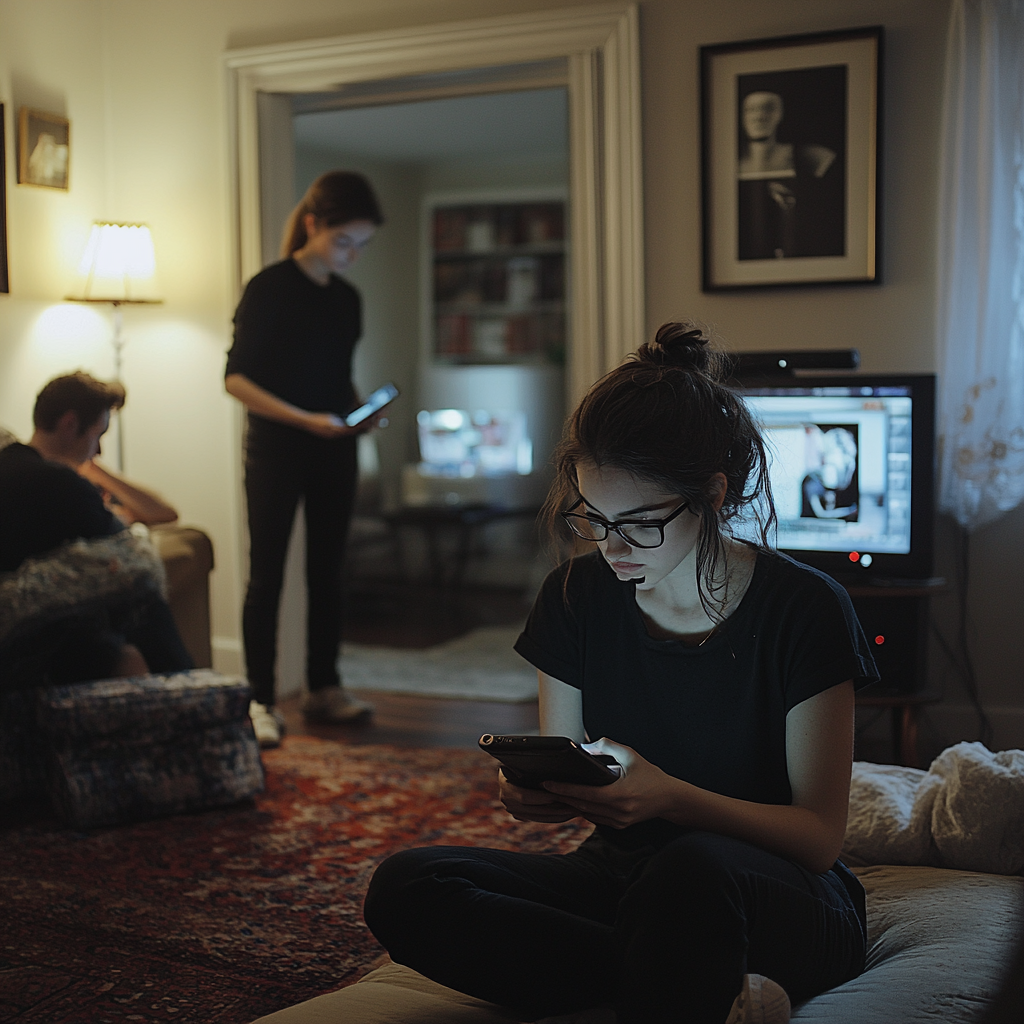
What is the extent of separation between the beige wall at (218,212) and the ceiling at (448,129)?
1876 mm

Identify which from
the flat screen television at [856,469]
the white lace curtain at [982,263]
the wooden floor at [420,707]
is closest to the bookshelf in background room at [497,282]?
the wooden floor at [420,707]

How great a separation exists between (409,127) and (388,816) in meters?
4.82

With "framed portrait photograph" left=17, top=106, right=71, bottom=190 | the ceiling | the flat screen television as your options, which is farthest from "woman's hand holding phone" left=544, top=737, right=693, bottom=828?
the ceiling

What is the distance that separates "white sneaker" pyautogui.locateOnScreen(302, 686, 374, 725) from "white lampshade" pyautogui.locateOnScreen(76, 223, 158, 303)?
1422 mm

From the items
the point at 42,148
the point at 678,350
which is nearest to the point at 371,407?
the point at 42,148

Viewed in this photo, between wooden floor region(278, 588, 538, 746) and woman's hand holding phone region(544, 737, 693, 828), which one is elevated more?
woman's hand holding phone region(544, 737, 693, 828)

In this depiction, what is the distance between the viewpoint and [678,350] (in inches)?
53.5

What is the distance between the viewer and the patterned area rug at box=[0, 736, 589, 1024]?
183cm

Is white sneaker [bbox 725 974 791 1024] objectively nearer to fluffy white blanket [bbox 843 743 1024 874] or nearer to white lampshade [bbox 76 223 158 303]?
fluffy white blanket [bbox 843 743 1024 874]

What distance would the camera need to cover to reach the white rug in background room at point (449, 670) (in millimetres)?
3928

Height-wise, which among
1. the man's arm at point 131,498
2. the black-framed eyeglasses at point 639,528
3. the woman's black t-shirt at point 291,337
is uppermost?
the woman's black t-shirt at point 291,337

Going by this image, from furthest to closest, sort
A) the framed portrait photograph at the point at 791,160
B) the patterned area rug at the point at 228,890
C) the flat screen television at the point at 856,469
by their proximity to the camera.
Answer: the framed portrait photograph at the point at 791,160, the flat screen television at the point at 856,469, the patterned area rug at the point at 228,890

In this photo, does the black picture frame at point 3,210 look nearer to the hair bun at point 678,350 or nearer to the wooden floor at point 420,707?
the wooden floor at point 420,707

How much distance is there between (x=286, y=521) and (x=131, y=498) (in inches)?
17.3
